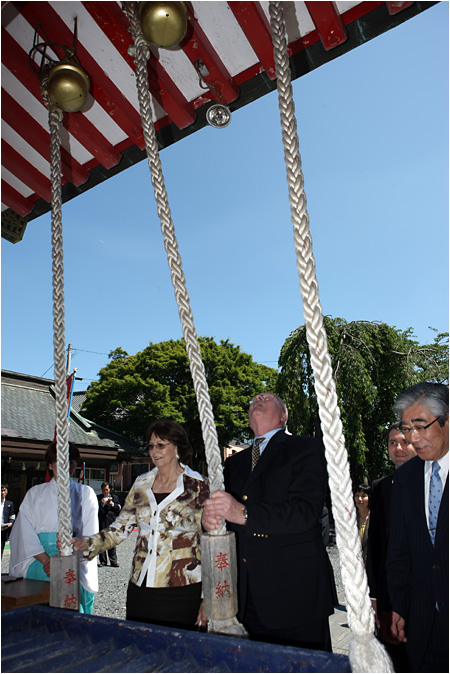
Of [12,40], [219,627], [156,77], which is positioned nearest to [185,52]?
[156,77]

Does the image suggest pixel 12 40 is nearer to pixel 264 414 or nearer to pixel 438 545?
pixel 264 414

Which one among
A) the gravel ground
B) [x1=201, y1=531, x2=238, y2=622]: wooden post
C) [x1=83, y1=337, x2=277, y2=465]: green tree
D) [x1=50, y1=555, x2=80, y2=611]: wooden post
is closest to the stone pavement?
the gravel ground

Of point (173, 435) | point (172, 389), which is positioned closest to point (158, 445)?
point (173, 435)

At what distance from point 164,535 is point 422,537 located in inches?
44.4

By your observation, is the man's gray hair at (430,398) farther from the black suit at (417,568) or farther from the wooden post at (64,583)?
the wooden post at (64,583)

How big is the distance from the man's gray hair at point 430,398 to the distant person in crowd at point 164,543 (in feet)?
3.54

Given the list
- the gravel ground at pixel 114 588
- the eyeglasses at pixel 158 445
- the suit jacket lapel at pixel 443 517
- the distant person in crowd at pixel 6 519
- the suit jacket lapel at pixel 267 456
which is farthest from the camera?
the distant person in crowd at pixel 6 519

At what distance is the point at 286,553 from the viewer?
6.36 feet

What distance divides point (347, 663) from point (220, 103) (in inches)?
89.6

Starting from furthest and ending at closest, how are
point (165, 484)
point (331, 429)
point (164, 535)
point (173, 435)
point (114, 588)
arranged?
point (114, 588) → point (173, 435) → point (165, 484) → point (164, 535) → point (331, 429)

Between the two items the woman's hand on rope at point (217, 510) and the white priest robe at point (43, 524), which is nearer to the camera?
the woman's hand on rope at point (217, 510)

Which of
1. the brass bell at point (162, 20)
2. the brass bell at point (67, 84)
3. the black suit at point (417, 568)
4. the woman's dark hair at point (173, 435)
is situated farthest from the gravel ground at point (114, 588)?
the brass bell at point (162, 20)

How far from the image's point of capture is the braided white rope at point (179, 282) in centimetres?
139

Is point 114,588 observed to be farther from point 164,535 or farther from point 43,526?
point 164,535
